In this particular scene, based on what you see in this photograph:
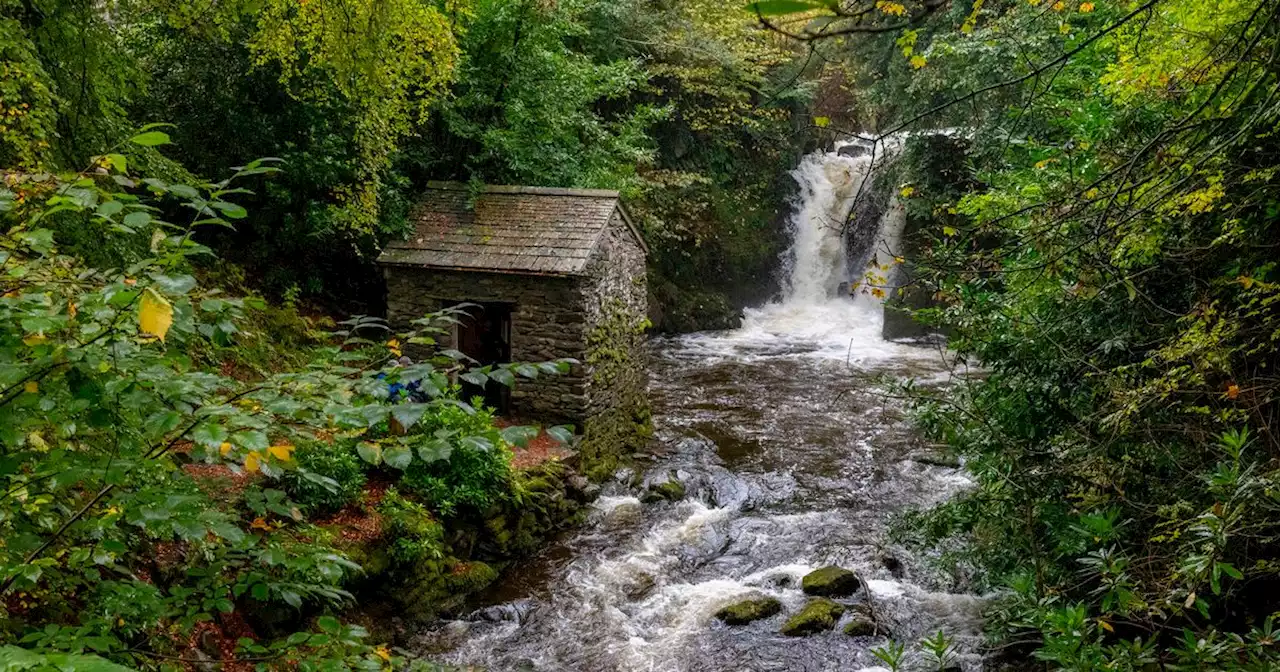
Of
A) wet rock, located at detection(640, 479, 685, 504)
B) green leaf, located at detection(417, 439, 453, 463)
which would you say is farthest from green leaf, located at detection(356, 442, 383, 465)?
wet rock, located at detection(640, 479, 685, 504)

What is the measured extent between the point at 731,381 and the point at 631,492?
5.80m

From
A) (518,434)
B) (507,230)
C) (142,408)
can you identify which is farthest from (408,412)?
(507,230)

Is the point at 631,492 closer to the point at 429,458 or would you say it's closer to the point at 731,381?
the point at 731,381

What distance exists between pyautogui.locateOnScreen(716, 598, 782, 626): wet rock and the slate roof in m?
4.48

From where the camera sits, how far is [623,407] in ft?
38.4

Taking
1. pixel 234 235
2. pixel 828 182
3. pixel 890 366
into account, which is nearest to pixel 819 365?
pixel 890 366

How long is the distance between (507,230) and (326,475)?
14.9 feet

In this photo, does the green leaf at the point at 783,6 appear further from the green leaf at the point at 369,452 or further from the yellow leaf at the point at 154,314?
the green leaf at the point at 369,452

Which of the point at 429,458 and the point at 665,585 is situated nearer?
the point at 429,458

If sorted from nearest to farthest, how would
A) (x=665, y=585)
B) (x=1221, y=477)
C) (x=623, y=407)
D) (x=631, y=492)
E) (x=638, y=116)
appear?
(x=1221, y=477), (x=665, y=585), (x=631, y=492), (x=623, y=407), (x=638, y=116)

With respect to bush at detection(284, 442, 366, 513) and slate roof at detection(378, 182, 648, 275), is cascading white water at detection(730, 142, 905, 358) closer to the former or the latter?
slate roof at detection(378, 182, 648, 275)

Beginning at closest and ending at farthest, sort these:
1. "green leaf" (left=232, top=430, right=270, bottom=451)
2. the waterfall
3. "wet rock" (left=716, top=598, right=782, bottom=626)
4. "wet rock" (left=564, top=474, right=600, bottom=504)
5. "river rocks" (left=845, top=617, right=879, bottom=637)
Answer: "green leaf" (left=232, top=430, right=270, bottom=451) < "river rocks" (left=845, top=617, right=879, bottom=637) < "wet rock" (left=716, top=598, right=782, bottom=626) < "wet rock" (left=564, top=474, right=600, bottom=504) < the waterfall

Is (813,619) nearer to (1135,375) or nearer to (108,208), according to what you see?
(1135,375)

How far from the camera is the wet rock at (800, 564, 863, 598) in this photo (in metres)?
7.67
